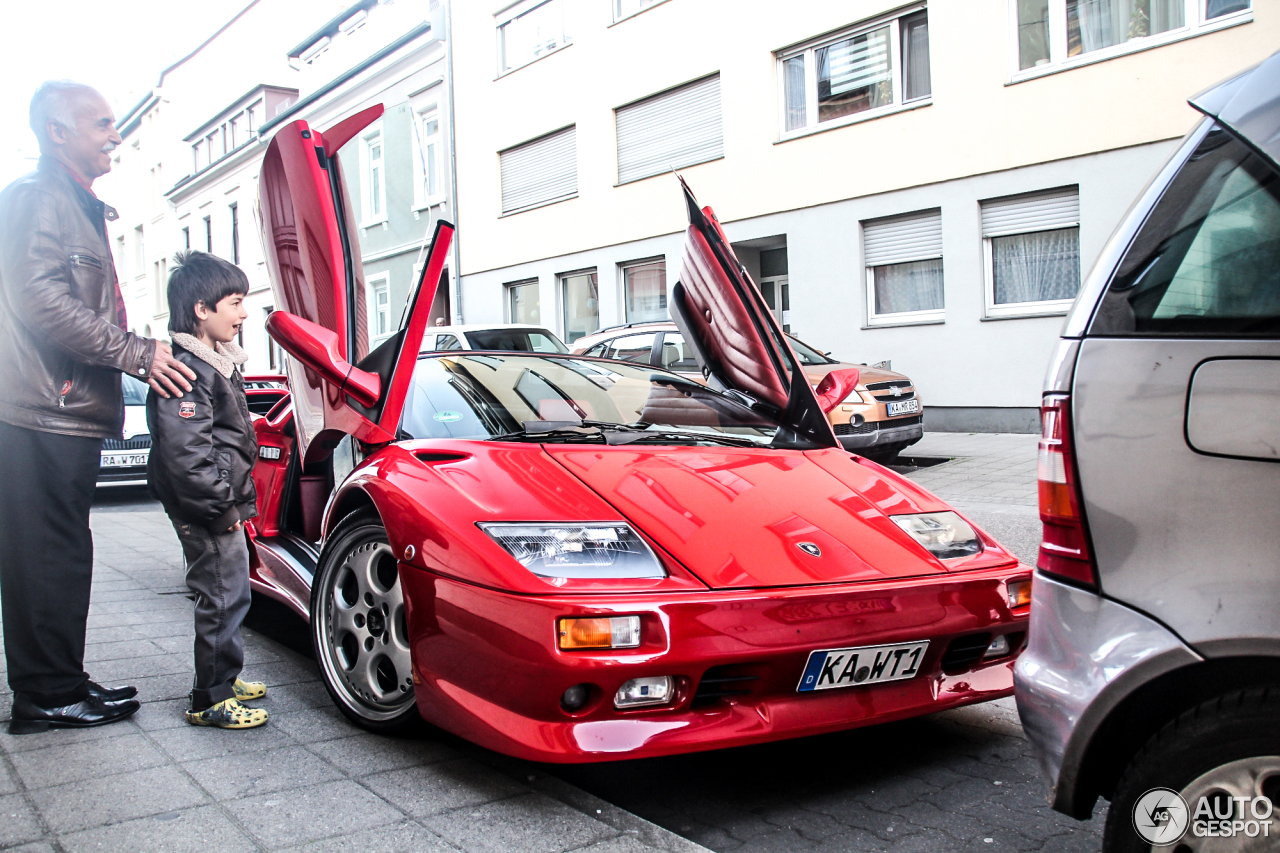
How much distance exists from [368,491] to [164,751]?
3.04ft

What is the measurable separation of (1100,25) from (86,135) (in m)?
11.6

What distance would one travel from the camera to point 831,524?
284 centimetres

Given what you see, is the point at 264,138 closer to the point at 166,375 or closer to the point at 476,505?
the point at 166,375

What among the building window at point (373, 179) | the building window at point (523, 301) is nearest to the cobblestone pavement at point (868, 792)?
the building window at point (523, 301)

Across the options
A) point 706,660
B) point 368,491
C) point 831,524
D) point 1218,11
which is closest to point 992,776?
point 831,524

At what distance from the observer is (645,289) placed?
682 inches

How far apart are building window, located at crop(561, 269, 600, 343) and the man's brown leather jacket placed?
15.2 m

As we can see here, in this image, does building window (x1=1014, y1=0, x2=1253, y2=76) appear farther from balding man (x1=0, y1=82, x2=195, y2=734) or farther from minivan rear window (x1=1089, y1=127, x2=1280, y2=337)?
balding man (x1=0, y1=82, x2=195, y2=734)

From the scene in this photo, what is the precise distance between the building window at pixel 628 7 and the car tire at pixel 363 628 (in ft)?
49.8

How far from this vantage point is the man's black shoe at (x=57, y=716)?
9.90 feet

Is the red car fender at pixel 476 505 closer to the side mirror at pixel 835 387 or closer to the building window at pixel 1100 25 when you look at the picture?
the side mirror at pixel 835 387

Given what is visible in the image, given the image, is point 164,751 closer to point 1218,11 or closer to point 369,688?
point 369,688

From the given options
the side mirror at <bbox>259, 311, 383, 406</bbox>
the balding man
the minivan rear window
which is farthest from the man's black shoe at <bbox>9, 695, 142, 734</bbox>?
the minivan rear window

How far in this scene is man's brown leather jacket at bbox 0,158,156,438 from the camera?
3002mm
